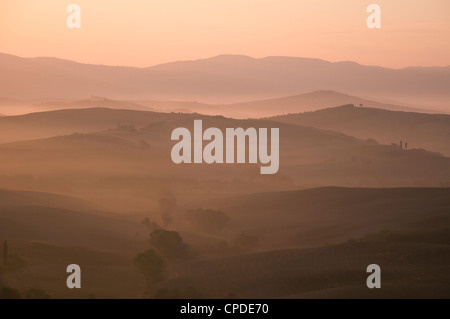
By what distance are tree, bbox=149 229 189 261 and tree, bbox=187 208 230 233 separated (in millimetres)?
10674

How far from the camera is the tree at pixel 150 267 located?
38.2 meters

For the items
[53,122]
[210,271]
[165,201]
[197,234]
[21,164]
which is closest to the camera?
[210,271]

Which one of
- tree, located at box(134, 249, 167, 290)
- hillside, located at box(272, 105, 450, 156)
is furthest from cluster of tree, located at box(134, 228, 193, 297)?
hillside, located at box(272, 105, 450, 156)

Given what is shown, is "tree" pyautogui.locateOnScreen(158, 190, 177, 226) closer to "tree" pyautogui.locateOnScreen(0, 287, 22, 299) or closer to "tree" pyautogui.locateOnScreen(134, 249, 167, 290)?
"tree" pyautogui.locateOnScreen(134, 249, 167, 290)

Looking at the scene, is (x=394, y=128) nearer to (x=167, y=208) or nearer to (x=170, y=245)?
(x=167, y=208)

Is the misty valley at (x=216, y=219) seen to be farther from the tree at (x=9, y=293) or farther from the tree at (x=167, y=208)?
the tree at (x=167, y=208)

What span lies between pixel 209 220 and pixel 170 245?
43.9 feet

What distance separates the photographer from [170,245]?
46.2m

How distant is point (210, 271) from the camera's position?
4003 cm

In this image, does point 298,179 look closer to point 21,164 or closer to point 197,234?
point 21,164

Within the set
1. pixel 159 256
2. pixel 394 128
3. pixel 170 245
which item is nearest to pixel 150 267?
pixel 159 256

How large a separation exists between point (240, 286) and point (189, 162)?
79399 millimetres
